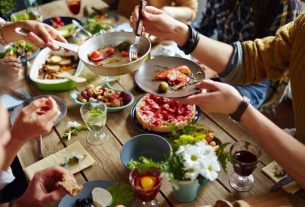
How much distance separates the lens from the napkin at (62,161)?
51.0 inches

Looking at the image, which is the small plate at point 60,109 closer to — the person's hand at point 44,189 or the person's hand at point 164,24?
the person's hand at point 44,189

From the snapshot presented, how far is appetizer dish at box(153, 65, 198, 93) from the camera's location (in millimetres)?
1446

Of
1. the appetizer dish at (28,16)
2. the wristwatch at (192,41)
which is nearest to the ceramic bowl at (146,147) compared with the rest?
the wristwatch at (192,41)

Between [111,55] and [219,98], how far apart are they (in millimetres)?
572

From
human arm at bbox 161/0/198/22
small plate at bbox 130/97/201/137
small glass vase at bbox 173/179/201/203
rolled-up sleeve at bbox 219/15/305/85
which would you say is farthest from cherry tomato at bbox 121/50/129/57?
human arm at bbox 161/0/198/22

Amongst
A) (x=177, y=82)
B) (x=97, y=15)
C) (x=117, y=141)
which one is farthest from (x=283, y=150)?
(x=97, y=15)

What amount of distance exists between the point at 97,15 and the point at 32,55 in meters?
0.58

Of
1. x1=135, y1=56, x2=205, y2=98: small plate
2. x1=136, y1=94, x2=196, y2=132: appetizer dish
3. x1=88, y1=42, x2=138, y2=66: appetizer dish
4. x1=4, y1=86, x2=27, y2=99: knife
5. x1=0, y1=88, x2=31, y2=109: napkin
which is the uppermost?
x1=88, y1=42, x2=138, y2=66: appetizer dish

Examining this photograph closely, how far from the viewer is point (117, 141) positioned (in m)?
1.42

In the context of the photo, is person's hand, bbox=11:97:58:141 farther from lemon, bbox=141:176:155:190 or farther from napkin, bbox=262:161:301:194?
napkin, bbox=262:161:301:194

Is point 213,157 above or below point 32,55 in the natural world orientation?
above

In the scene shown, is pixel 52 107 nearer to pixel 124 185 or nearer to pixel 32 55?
pixel 124 185

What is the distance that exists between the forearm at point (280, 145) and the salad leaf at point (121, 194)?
1.54ft

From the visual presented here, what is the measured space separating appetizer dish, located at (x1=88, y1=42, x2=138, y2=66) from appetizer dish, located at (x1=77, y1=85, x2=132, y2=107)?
155mm
